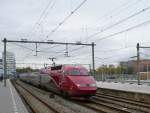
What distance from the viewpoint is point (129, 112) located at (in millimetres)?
15641

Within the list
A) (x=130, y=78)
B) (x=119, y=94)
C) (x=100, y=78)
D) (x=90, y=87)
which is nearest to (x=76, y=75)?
(x=90, y=87)

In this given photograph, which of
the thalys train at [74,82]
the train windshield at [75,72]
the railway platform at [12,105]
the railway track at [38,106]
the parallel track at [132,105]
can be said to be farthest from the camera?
the train windshield at [75,72]

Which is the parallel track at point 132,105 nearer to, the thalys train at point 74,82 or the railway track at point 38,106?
the thalys train at point 74,82

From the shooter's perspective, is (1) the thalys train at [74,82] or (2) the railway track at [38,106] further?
(1) the thalys train at [74,82]

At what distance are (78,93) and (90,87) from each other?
2.76 feet

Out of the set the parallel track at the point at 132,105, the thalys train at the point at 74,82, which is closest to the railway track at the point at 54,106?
the thalys train at the point at 74,82

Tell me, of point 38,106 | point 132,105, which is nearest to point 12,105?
point 38,106

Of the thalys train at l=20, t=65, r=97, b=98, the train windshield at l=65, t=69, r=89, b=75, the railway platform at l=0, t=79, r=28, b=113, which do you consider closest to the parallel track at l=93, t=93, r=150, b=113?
the thalys train at l=20, t=65, r=97, b=98

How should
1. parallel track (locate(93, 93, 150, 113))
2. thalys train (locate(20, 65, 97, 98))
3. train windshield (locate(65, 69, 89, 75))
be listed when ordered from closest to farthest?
1. parallel track (locate(93, 93, 150, 113))
2. thalys train (locate(20, 65, 97, 98))
3. train windshield (locate(65, 69, 89, 75))

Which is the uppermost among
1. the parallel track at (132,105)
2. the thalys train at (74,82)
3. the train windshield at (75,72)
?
the train windshield at (75,72)

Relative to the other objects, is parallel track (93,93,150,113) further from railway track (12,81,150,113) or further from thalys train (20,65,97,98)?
thalys train (20,65,97,98)

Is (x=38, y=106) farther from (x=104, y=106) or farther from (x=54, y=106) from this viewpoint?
(x=104, y=106)

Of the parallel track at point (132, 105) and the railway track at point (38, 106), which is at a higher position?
the parallel track at point (132, 105)

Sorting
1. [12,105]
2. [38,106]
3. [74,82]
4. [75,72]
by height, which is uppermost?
[75,72]
